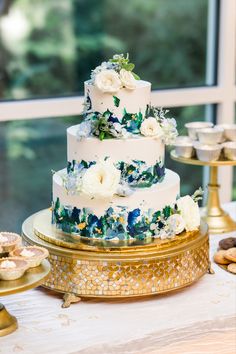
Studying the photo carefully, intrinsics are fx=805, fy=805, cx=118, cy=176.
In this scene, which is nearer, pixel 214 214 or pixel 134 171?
pixel 134 171

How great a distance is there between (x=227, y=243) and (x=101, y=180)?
48cm

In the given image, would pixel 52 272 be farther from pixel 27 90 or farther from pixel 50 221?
pixel 27 90

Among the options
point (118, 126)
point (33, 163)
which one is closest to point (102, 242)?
point (118, 126)

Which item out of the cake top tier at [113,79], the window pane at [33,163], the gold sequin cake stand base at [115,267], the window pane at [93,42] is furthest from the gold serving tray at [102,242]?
the window pane at [93,42]

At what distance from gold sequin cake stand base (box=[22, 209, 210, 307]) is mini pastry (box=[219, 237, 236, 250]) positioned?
10.1 inches

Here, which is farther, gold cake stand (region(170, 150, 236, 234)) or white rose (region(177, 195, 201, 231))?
gold cake stand (region(170, 150, 236, 234))

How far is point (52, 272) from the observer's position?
1761mm

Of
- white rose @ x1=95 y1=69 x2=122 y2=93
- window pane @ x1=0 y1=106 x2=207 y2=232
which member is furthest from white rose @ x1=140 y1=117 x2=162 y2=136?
window pane @ x1=0 y1=106 x2=207 y2=232

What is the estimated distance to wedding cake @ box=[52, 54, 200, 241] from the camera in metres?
1.75

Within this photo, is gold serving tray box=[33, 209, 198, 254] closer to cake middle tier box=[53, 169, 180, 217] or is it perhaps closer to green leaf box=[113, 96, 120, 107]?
cake middle tier box=[53, 169, 180, 217]

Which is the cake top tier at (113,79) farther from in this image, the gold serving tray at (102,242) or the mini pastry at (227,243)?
the mini pastry at (227,243)

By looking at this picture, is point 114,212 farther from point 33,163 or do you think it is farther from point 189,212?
point 33,163

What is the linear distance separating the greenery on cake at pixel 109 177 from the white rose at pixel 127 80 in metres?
0.16

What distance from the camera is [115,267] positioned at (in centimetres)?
170
